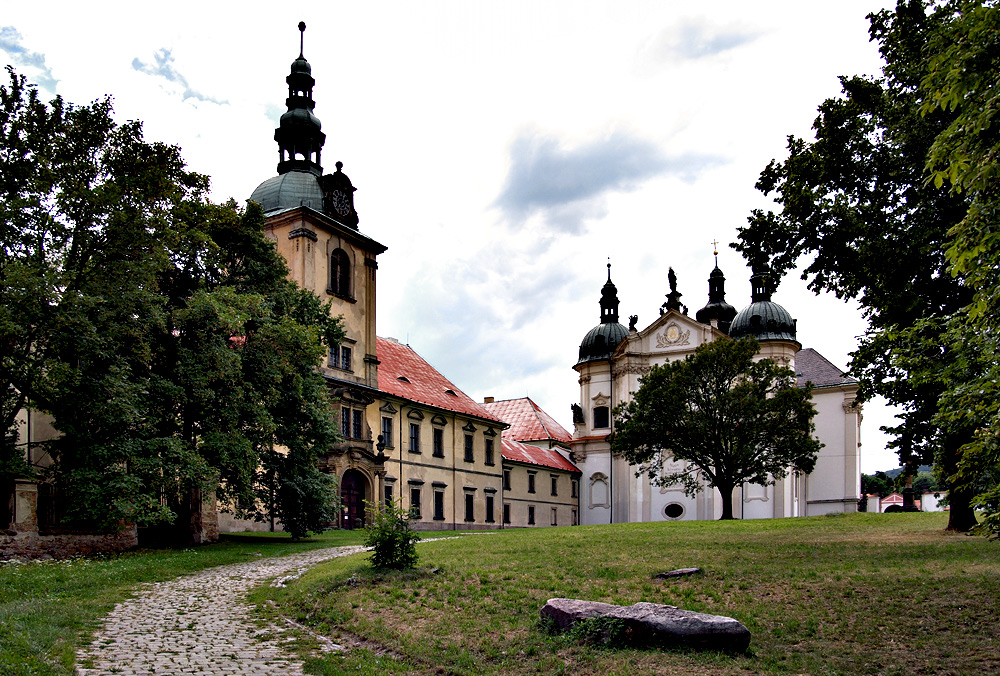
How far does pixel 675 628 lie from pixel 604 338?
185 ft

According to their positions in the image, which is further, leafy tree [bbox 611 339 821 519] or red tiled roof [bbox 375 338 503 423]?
red tiled roof [bbox 375 338 503 423]

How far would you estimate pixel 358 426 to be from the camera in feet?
129

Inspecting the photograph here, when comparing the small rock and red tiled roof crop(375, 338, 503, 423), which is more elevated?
red tiled roof crop(375, 338, 503, 423)

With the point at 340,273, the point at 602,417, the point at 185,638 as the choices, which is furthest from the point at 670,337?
the point at 185,638

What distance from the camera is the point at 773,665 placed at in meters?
9.51

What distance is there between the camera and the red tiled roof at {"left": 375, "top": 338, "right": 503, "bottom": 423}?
4381cm

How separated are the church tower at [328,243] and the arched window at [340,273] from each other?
1.9 inches

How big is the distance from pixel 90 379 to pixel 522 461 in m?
36.5

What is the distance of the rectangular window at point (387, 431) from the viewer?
136 ft

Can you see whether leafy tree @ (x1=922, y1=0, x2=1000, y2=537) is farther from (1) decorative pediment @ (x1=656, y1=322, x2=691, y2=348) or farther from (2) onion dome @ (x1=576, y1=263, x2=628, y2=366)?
(2) onion dome @ (x1=576, y1=263, x2=628, y2=366)

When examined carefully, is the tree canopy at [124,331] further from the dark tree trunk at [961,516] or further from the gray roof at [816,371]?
the gray roof at [816,371]

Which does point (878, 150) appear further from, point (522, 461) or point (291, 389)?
point (522, 461)

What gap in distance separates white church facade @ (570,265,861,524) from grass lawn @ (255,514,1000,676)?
40.0 meters

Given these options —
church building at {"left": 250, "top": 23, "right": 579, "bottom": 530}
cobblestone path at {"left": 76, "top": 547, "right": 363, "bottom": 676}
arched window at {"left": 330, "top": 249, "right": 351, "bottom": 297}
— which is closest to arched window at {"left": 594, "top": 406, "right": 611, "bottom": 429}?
church building at {"left": 250, "top": 23, "right": 579, "bottom": 530}
